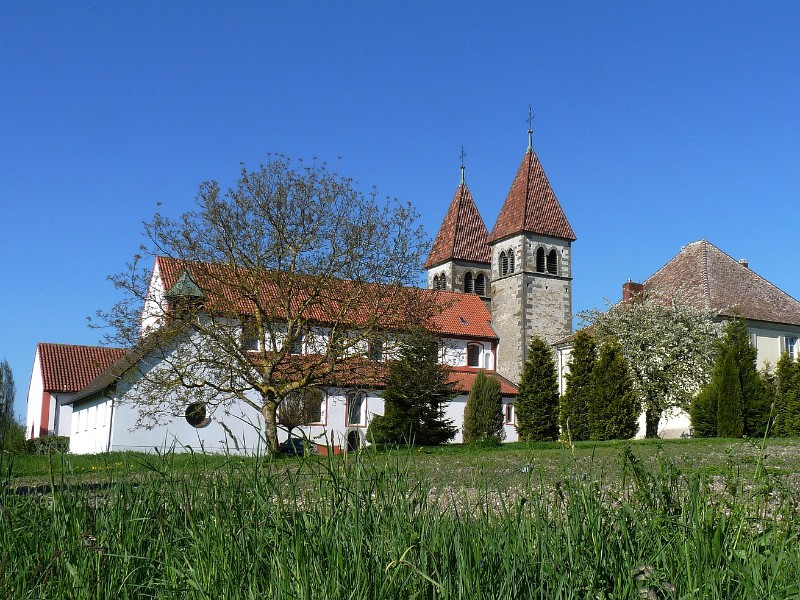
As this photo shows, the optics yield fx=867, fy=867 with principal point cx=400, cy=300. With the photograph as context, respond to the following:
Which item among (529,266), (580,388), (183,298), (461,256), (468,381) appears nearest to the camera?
(183,298)

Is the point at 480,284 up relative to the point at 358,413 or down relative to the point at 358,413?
up

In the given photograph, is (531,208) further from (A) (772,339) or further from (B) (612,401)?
(B) (612,401)

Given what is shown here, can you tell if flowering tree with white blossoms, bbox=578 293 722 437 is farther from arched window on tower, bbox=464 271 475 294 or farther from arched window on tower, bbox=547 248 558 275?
arched window on tower, bbox=464 271 475 294

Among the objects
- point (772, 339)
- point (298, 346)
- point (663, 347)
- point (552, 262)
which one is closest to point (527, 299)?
point (552, 262)

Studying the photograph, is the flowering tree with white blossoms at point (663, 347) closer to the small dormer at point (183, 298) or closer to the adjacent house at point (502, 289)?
the adjacent house at point (502, 289)

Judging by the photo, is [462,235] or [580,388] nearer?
[580,388]

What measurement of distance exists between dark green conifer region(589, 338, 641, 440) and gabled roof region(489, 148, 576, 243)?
2061 centimetres

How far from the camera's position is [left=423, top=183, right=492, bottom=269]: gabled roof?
60406 millimetres

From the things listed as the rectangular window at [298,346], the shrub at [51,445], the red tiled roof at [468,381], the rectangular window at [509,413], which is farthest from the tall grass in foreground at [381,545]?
the rectangular window at [509,413]

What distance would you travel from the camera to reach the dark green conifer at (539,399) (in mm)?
38000

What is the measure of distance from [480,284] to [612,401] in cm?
2786

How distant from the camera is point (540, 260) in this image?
179 ft

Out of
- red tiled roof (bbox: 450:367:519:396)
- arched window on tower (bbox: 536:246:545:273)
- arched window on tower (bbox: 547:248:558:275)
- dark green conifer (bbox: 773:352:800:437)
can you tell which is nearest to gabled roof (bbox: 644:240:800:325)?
arched window on tower (bbox: 547:248:558:275)

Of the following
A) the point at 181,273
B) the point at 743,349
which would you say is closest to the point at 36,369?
the point at 181,273
